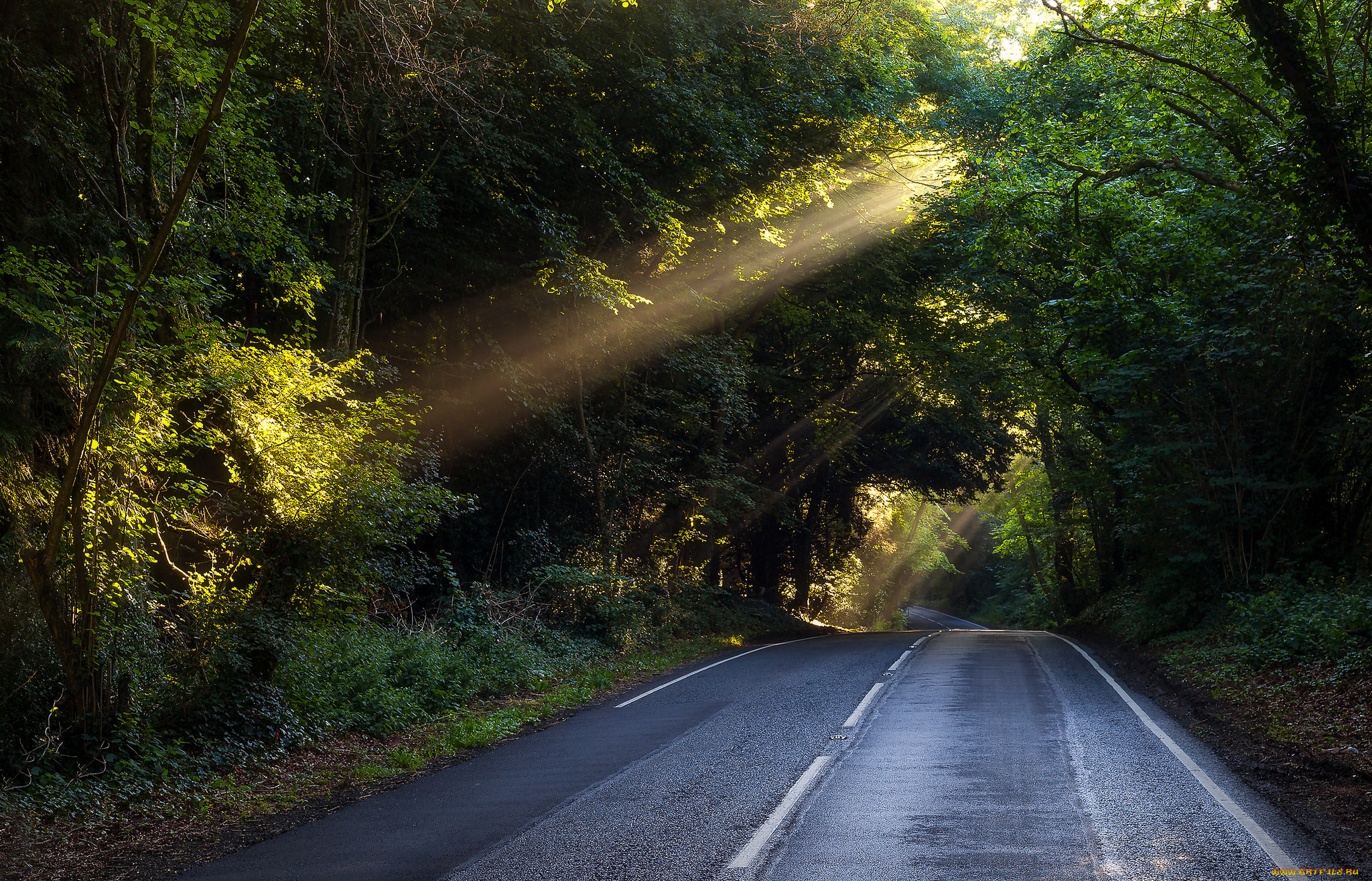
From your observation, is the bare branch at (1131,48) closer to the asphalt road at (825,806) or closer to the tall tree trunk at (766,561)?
the asphalt road at (825,806)

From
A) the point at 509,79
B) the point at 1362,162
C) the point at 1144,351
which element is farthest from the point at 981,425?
the point at 1362,162

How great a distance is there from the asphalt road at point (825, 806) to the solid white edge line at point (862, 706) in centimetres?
6

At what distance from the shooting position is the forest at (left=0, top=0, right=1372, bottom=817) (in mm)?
7703

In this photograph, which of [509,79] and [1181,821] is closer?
[1181,821]

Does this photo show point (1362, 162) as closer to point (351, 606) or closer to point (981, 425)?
point (351, 606)

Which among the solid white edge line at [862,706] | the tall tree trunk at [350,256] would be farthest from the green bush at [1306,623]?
the tall tree trunk at [350,256]

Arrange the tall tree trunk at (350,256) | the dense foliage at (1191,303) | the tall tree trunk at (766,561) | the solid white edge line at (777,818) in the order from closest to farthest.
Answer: the solid white edge line at (777,818)
the dense foliage at (1191,303)
the tall tree trunk at (350,256)
the tall tree trunk at (766,561)

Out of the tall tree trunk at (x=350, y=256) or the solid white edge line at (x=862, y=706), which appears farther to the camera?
the tall tree trunk at (x=350, y=256)

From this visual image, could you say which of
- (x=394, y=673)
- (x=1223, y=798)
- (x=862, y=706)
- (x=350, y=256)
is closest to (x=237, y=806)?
(x=394, y=673)

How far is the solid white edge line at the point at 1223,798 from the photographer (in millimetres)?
5129

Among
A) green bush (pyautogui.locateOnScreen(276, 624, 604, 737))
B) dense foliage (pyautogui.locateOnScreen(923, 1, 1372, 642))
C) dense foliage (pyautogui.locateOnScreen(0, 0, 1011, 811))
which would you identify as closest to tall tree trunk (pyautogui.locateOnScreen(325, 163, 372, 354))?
dense foliage (pyautogui.locateOnScreen(0, 0, 1011, 811))

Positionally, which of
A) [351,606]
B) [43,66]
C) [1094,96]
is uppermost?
[1094,96]

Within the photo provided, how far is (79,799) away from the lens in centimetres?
679

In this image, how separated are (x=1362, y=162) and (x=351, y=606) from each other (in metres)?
10.9
